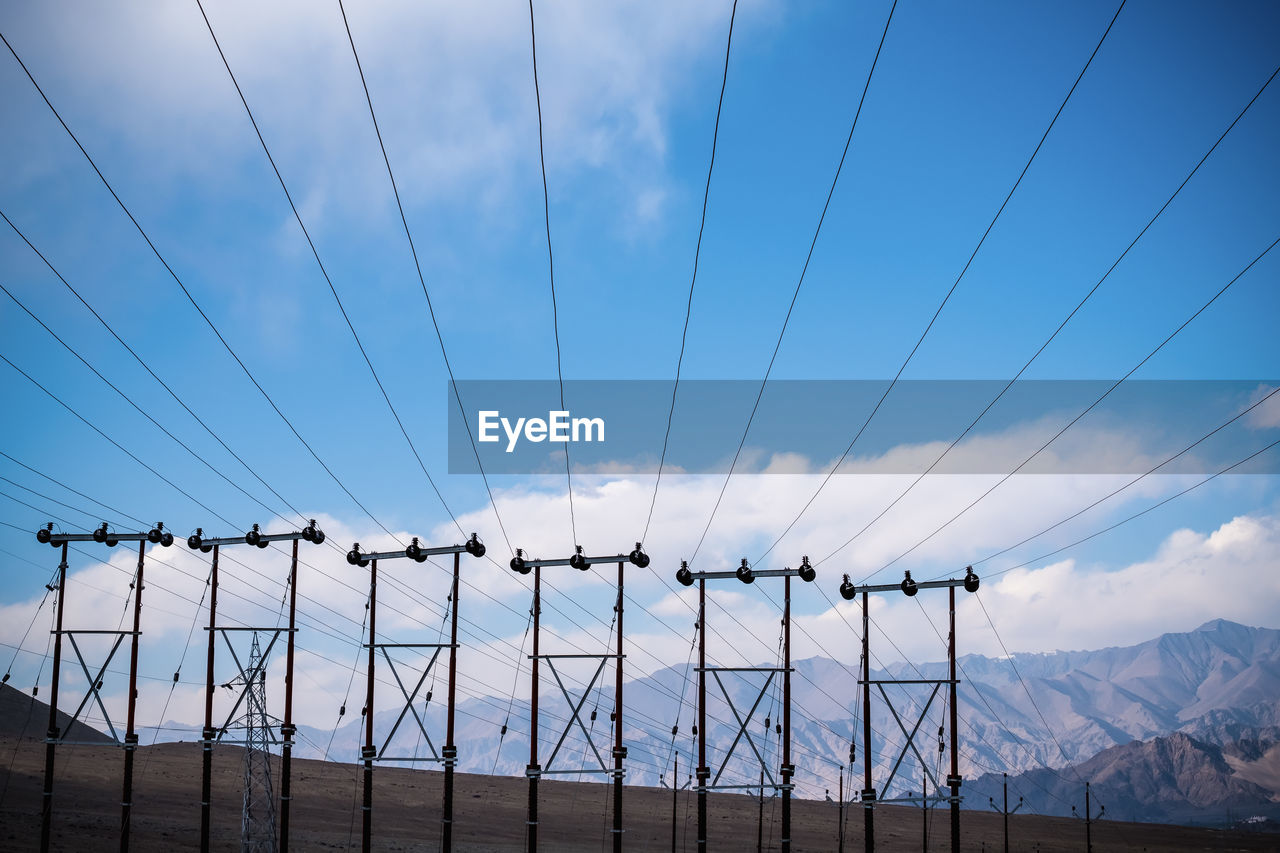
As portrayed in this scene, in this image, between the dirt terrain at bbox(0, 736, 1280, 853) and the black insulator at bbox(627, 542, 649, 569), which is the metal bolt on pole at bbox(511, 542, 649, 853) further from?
the dirt terrain at bbox(0, 736, 1280, 853)

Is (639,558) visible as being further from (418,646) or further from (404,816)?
(404,816)

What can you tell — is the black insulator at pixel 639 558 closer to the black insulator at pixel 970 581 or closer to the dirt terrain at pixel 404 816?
the black insulator at pixel 970 581

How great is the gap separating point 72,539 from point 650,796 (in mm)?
112358

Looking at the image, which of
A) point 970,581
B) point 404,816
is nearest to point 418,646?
point 970,581

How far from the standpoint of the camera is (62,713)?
163 m

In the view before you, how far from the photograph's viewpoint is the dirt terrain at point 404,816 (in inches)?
3073

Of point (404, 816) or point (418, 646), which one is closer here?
point (418, 646)

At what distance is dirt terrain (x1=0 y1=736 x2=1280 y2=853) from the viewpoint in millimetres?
78062

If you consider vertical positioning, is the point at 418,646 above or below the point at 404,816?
above

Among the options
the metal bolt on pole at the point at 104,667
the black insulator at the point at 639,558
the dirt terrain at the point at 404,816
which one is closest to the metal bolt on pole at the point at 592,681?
the black insulator at the point at 639,558

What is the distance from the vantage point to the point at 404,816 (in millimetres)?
105750

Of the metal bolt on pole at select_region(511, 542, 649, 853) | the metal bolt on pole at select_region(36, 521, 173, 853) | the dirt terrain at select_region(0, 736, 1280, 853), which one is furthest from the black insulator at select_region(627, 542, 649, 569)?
the dirt terrain at select_region(0, 736, 1280, 853)

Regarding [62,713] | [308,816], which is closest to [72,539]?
[308,816]

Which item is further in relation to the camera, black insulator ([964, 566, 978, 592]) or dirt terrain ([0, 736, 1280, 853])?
dirt terrain ([0, 736, 1280, 853])
